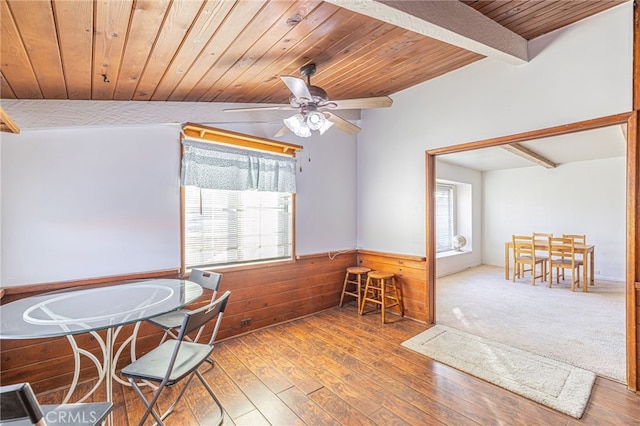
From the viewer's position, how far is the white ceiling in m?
4.21

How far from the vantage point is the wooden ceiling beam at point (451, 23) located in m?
1.57

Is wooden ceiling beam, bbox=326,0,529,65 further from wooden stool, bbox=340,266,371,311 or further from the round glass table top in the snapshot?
wooden stool, bbox=340,266,371,311

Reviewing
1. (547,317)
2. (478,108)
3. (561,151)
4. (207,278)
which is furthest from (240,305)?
(561,151)

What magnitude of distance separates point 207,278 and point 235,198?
99 cm

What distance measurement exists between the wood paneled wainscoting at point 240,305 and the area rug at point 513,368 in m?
1.28

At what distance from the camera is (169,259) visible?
266 centimetres

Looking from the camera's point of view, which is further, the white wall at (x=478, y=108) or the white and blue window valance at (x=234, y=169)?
the white and blue window valance at (x=234, y=169)

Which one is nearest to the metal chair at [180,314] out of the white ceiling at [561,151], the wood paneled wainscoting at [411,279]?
the wood paneled wainscoting at [411,279]

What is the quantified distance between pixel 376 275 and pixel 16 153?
3.36 meters

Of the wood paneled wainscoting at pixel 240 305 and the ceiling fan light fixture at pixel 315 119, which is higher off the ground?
the ceiling fan light fixture at pixel 315 119

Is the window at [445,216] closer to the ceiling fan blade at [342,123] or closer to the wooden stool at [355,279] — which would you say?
the wooden stool at [355,279]

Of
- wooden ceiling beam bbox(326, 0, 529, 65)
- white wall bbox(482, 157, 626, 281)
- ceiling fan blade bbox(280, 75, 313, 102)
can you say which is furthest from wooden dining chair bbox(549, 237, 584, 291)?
ceiling fan blade bbox(280, 75, 313, 102)

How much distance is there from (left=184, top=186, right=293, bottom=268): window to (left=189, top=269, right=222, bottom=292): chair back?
32cm

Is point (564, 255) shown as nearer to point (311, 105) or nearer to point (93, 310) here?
point (311, 105)
